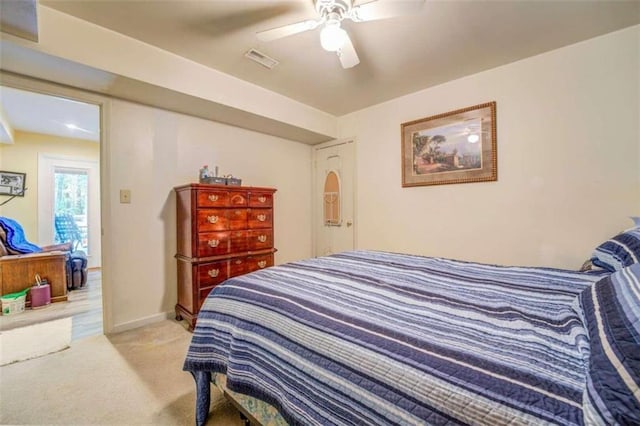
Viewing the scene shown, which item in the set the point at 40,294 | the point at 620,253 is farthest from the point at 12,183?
the point at 620,253

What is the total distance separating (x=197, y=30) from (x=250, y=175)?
1709 mm

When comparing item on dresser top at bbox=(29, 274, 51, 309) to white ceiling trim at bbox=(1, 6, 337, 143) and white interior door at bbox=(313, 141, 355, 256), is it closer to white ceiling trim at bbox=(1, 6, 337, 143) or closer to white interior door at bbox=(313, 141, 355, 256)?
white ceiling trim at bbox=(1, 6, 337, 143)

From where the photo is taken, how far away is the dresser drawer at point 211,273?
2.52m

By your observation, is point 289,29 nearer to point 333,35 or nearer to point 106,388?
point 333,35

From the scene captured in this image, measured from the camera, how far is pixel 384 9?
60.8 inches

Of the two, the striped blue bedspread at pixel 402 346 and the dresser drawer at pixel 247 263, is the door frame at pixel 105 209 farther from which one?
the striped blue bedspread at pixel 402 346

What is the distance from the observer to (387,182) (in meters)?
3.39

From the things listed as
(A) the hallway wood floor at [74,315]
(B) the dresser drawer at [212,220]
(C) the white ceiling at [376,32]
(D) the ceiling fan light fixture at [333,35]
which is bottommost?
(A) the hallway wood floor at [74,315]

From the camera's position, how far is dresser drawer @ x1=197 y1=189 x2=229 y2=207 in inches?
99.9

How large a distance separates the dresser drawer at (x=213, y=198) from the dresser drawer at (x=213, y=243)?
0.93 feet

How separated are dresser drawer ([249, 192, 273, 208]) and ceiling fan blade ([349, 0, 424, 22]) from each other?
192cm

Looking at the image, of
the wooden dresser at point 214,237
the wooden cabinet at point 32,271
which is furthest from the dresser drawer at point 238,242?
the wooden cabinet at point 32,271

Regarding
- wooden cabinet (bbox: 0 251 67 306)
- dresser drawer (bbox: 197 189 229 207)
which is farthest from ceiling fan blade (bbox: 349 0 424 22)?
wooden cabinet (bbox: 0 251 67 306)

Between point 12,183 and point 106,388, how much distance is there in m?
4.75
